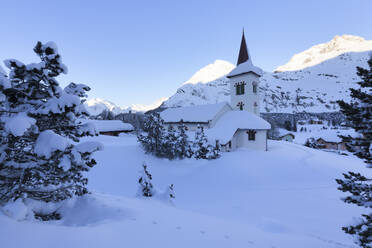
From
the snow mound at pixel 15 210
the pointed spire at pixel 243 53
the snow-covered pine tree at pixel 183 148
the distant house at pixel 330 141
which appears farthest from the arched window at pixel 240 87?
the distant house at pixel 330 141

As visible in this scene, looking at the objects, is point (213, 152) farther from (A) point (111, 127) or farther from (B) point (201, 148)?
(A) point (111, 127)

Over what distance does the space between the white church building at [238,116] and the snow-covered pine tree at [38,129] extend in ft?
59.2

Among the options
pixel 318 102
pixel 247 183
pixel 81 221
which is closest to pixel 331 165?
pixel 247 183

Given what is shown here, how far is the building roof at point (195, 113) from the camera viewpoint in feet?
84.6

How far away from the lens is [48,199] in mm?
4246

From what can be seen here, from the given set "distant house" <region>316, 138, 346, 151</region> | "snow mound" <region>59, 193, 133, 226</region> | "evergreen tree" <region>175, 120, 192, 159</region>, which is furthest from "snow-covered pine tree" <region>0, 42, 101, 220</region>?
"distant house" <region>316, 138, 346, 151</region>

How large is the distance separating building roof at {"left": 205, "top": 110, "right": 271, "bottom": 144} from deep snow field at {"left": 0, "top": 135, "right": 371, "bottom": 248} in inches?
126

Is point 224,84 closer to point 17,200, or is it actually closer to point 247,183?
point 247,183

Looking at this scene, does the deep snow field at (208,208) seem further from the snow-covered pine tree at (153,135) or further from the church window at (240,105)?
the church window at (240,105)

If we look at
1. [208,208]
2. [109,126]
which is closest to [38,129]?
[208,208]

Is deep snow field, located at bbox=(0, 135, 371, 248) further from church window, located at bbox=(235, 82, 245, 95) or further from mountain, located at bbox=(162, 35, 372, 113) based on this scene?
mountain, located at bbox=(162, 35, 372, 113)

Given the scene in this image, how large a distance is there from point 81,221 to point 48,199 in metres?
1.05

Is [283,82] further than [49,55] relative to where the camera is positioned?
Yes

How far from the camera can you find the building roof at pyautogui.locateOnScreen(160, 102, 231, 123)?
25798 millimetres
